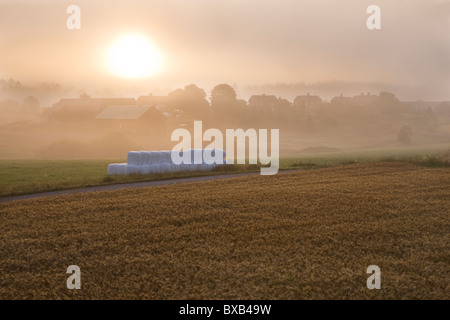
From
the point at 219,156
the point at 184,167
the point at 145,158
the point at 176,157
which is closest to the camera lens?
the point at 145,158

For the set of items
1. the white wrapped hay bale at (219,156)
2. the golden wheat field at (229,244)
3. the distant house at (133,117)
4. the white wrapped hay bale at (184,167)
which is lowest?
the golden wheat field at (229,244)

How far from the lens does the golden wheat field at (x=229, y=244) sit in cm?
529

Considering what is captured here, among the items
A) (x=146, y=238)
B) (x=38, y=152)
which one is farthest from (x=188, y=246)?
(x=38, y=152)

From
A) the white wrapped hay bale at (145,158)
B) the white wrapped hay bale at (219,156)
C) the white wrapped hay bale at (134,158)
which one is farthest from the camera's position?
the white wrapped hay bale at (219,156)

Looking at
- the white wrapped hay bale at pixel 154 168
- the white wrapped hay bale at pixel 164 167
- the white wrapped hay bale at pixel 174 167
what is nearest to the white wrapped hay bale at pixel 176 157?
the white wrapped hay bale at pixel 174 167

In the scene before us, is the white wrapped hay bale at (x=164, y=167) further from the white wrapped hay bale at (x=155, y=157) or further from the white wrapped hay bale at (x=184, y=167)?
the white wrapped hay bale at (x=184, y=167)

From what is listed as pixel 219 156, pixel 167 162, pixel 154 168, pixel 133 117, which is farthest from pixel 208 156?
pixel 133 117

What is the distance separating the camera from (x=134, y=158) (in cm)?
1780

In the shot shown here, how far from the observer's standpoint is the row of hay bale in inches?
701

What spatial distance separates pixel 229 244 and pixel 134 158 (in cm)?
1165

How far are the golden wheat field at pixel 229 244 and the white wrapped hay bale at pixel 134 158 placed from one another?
217 inches

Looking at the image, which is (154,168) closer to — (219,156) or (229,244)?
(219,156)

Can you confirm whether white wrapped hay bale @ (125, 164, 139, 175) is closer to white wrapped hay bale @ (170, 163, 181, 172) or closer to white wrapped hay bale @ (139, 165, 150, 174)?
white wrapped hay bale @ (139, 165, 150, 174)
